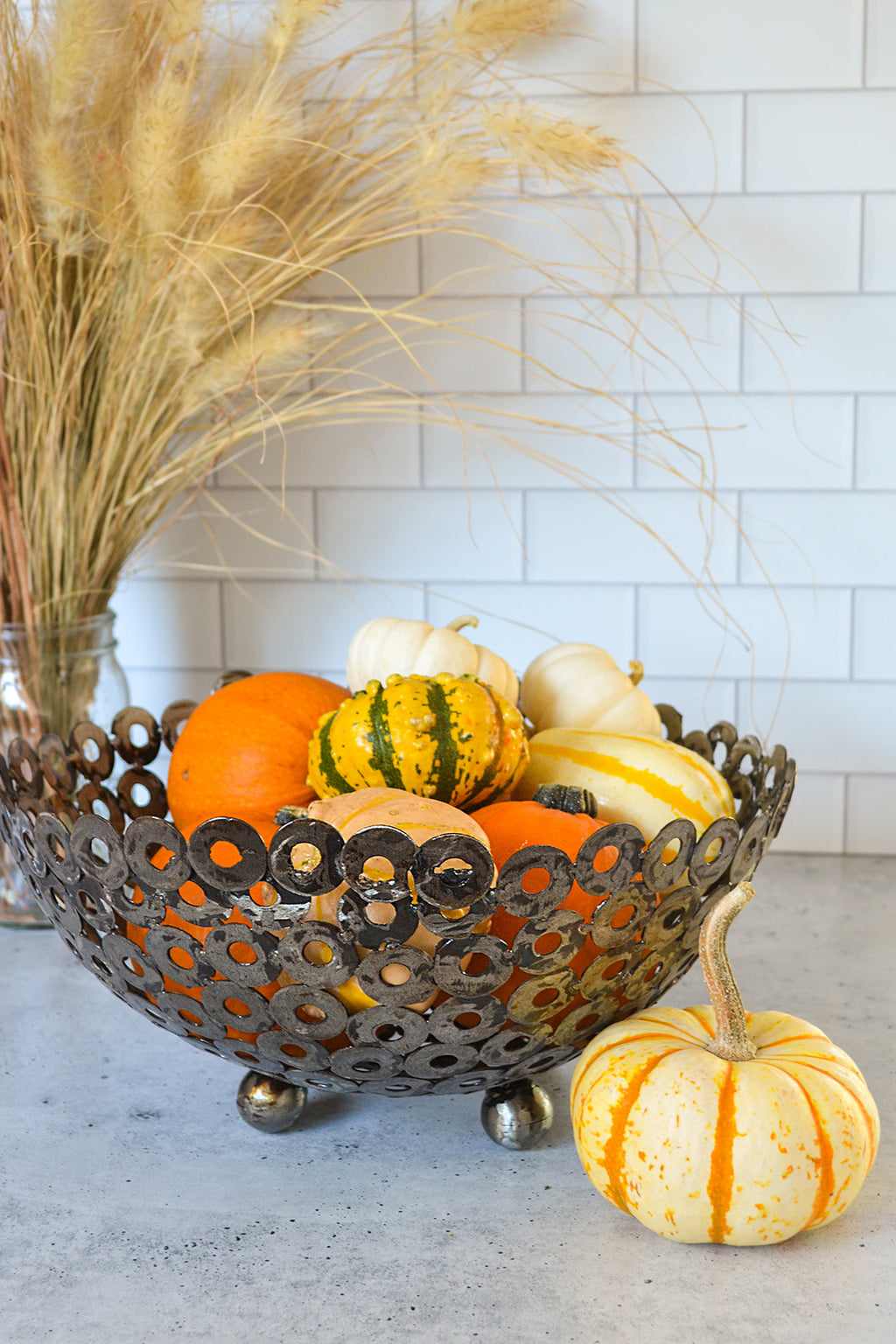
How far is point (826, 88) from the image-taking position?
1.05 m

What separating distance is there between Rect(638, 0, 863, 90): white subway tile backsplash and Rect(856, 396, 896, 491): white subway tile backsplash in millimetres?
271

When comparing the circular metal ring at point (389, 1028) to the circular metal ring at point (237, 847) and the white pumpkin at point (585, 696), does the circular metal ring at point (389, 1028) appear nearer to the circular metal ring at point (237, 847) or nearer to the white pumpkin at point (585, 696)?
the circular metal ring at point (237, 847)

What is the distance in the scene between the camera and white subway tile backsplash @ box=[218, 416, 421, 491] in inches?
45.3

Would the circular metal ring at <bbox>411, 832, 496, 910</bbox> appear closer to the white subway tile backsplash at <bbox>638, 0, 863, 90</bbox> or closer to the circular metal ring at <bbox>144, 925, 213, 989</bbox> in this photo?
the circular metal ring at <bbox>144, 925, 213, 989</bbox>

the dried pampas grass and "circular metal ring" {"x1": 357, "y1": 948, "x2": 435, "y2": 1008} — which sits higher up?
the dried pampas grass

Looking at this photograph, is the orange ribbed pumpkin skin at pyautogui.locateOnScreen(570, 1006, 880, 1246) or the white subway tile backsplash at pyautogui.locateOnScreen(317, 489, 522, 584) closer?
the orange ribbed pumpkin skin at pyautogui.locateOnScreen(570, 1006, 880, 1246)

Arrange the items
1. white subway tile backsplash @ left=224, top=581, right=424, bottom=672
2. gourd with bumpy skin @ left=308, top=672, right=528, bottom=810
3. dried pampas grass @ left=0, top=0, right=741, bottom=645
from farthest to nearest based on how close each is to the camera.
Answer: white subway tile backsplash @ left=224, top=581, right=424, bottom=672
dried pampas grass @ left=0, top=0, right=741, bottom=645
gourd with bumpy skin @ left=308, top=672, right=528, bottom=810

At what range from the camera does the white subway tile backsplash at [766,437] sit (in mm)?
1100

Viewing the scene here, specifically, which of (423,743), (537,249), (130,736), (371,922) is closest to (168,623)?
(130,736)

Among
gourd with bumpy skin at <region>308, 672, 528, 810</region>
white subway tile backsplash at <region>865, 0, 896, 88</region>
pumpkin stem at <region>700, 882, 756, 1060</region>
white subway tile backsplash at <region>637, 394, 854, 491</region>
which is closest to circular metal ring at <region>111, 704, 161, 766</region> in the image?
gourd with bumpy skin at <region>308, 672, 528, 810</region>

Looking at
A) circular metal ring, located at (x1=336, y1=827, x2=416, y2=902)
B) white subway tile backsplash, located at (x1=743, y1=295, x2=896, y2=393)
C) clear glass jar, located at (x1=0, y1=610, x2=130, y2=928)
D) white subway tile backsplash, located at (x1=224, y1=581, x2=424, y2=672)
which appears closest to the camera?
circular metal ring, located at (x1=336, y1=827, x2=416, y2=902)

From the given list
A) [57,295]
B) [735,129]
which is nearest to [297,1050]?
[57,295]

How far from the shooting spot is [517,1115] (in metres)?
0.66

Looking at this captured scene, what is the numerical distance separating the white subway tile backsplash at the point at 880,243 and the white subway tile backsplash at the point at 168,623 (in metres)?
0.66
